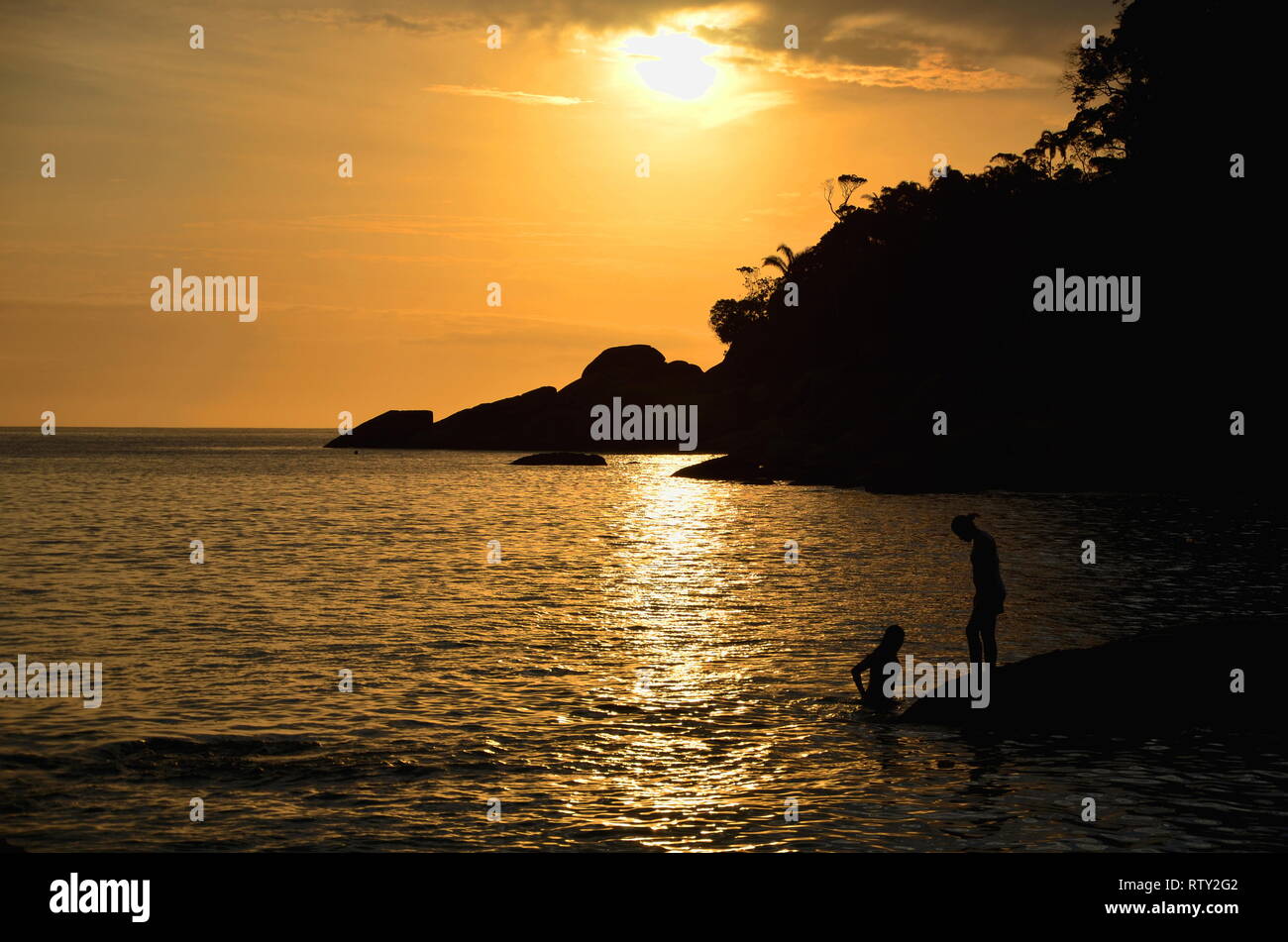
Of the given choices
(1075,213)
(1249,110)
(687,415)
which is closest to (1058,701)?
(1249,110)

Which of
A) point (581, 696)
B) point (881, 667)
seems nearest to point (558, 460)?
point (581, 696)

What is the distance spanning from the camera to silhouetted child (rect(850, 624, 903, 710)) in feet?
55.2

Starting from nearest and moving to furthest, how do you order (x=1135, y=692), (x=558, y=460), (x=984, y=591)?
(x=1135, y=692)
(x=984, y=591)
(x=558, y=460)

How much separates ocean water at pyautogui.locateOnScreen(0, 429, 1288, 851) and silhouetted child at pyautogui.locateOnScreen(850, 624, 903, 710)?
445mm

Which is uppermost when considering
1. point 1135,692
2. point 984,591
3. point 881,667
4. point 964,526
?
point 964,526

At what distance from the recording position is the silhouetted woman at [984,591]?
16859 millimetres

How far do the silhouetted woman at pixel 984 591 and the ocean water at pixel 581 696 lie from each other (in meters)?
1.95

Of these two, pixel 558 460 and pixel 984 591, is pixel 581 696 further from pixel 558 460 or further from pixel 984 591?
pixel 558 460

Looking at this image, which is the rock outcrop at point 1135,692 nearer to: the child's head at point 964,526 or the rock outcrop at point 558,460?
the child's head at point 964,526

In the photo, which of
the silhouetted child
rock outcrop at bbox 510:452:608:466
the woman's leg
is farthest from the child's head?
rock outcrop at bbox 510:452:608:466

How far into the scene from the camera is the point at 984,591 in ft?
56.1

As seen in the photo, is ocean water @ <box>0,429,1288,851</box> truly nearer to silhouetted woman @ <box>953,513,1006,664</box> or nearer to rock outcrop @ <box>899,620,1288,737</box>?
rock outcrop @ <box>899,620,1288,737</box>

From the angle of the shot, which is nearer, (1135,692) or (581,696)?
(1135,692)

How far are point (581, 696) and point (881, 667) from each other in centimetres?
486
